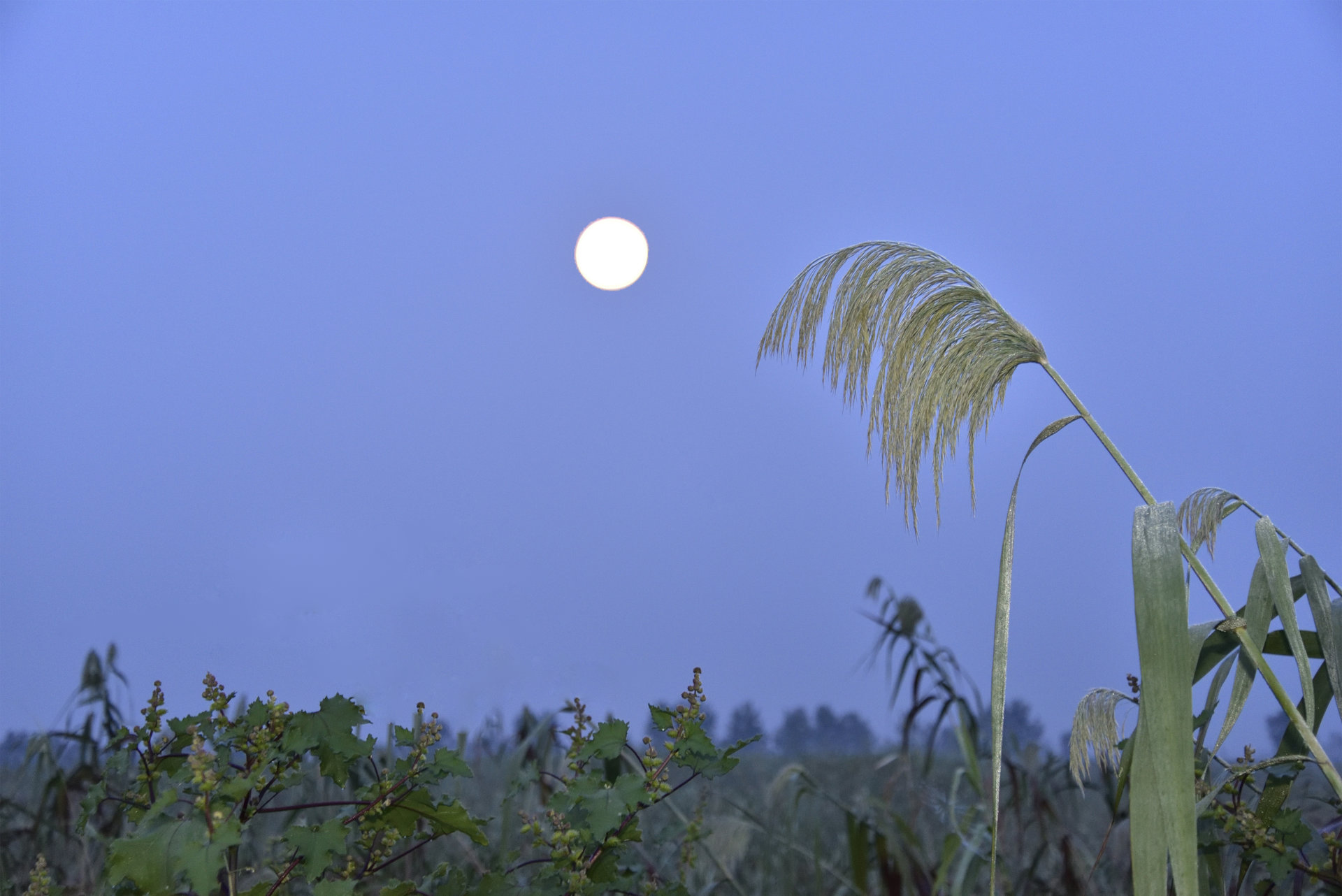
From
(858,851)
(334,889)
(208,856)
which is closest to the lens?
(208,856)

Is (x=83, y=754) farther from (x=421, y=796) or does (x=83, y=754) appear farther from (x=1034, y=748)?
(x=1034, y=748)

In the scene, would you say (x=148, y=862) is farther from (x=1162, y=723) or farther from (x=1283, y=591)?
(x=1283, y=591)

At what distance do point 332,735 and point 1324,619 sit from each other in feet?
5.75

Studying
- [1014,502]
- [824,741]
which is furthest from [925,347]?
[824,741]

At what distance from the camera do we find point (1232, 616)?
5.29ft

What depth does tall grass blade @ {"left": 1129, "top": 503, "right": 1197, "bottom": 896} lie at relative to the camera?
3.99 feet

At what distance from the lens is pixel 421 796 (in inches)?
63.3

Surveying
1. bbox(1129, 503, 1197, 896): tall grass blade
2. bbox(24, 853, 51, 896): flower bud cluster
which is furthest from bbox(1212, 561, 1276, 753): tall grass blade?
bbox(24, 853, 51, 896): flower bud cluster

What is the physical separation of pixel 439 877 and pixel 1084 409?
155 cm

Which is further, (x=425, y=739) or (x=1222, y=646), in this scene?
(x=1222, y=646)

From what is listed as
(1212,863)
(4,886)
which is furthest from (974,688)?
(4,886)

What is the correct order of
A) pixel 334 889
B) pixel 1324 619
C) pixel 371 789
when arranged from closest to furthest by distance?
pixel 334 889
pixel 1324 619
pixel 371 789

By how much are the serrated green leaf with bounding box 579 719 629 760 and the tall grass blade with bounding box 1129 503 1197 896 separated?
858 mm

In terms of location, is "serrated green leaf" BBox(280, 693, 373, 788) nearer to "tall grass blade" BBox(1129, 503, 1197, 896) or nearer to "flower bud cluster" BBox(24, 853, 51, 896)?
"flower bud cluster" BBox(24, 853, 51, 896)
